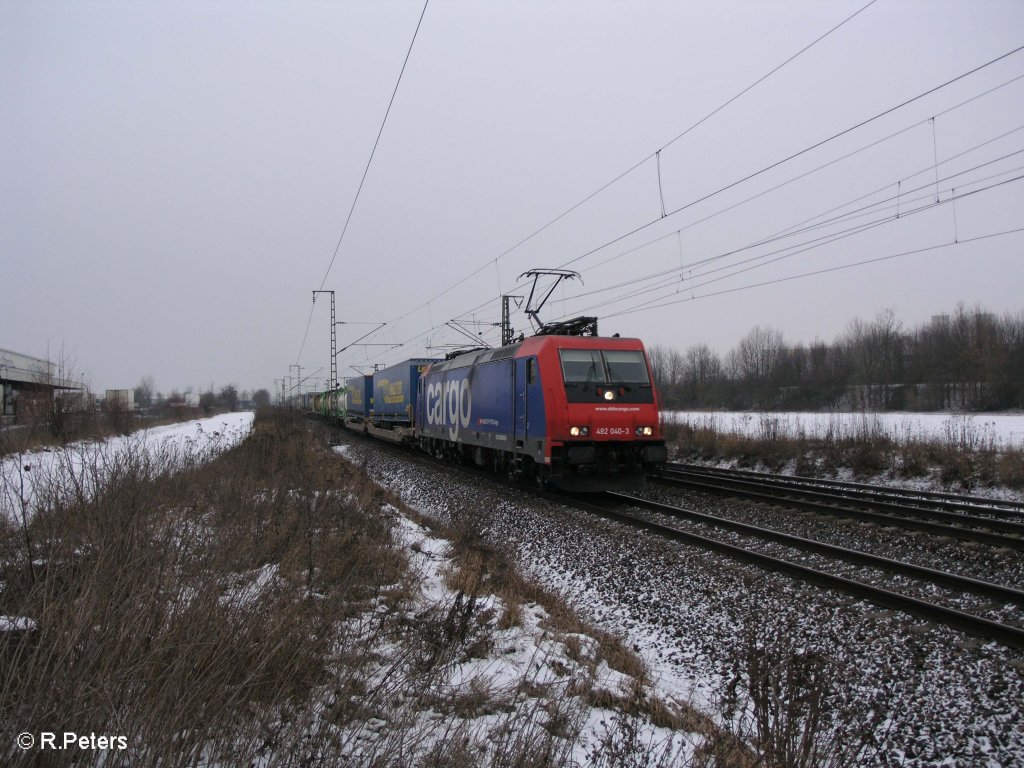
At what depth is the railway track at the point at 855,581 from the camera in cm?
503

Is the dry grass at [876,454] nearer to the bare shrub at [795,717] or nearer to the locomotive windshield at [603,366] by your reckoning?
the locomotive windshield at [603,366]

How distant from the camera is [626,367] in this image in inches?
483

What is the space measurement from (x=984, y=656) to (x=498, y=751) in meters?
3.99

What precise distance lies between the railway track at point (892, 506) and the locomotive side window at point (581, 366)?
11.6 feet

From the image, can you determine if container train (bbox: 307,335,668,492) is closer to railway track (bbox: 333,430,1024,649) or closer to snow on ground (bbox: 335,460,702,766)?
railway track (bbox: 333,430,1024,649)

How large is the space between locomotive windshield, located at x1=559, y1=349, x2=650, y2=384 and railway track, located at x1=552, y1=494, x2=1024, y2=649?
106 inches

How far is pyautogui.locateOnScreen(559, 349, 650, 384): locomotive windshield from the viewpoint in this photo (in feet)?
38.5

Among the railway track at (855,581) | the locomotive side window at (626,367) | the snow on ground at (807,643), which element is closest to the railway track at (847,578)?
the railway track at (855,581)

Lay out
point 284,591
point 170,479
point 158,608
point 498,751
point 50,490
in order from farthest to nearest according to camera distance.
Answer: point 170,479 → point 50,490 → point 284,591 → point 158,608 → point 498,751

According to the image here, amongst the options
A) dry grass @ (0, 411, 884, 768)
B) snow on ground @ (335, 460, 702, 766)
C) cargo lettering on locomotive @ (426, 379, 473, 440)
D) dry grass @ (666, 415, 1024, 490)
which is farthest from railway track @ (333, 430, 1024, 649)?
dry grass @ (666, 415, 1024, 490)

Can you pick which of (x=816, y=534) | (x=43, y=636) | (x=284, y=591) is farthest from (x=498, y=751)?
(x=816, y=534)

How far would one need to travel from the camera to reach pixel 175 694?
2656 mm

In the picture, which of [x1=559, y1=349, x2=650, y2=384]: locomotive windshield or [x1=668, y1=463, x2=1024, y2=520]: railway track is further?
[x1=559, y1=349, x2=650, y2=384]: locomotive windshield

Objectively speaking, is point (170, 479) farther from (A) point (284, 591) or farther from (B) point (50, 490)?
(A) point (284, 591)
